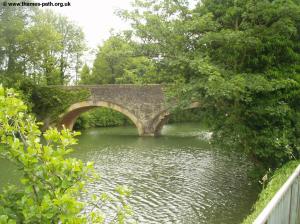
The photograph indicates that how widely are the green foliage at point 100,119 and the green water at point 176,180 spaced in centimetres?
1061

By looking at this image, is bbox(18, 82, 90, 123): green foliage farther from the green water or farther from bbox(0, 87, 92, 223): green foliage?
bbox(0, 87, 92, 223): green foliage

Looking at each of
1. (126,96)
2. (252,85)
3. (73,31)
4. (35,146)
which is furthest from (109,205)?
(73,31)

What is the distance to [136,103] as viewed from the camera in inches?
976

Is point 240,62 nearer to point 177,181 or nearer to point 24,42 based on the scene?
point 177,181

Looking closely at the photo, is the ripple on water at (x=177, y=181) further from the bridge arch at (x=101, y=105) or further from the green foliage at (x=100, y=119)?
the green foliage at (x=100, y=119)

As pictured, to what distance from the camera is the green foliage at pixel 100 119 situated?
30547 mm

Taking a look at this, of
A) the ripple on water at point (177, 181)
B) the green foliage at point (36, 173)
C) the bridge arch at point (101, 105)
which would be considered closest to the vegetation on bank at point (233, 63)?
the ripple on water at point (177, 181)

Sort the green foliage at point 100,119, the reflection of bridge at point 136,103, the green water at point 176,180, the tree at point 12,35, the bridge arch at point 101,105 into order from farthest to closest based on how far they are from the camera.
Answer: the green foliage at point 100,119, the bridge arch at point 101,105, the reflection of bridge at point 136,103, the tree at point 12,35, the green water at point 176,180

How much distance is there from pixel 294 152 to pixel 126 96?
52.5 feet

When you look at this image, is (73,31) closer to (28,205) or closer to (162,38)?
(162,38)

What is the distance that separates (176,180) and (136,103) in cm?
1311

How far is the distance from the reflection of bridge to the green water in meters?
4.80

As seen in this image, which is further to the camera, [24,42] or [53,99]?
[53,99]

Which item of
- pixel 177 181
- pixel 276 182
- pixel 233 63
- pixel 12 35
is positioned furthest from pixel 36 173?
pixel 12 35
